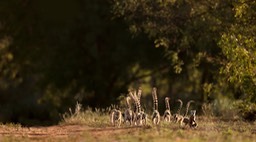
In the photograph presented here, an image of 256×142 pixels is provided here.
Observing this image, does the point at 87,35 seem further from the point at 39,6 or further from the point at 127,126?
the point at 127,126

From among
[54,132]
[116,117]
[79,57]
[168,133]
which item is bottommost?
[168,133]

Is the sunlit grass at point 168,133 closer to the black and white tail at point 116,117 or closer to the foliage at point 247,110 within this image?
the black and white tail at point 116,117

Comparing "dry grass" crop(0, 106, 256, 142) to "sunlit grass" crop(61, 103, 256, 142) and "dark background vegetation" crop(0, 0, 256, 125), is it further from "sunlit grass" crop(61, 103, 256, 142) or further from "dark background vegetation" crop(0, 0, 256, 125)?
"dark background vegetation" crop(0, 0, 256, 125)

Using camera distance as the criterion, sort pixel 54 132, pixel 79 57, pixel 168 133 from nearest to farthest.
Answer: pixel 168 133 → pixel 54 132 → pixel 79 57

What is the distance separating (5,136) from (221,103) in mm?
13029

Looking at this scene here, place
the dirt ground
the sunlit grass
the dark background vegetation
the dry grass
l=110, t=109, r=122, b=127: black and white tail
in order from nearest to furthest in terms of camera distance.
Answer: the sunlit grass < the dry grass < the dirt ground < l=110, t=109, r=122, b=127: black and white tail < the dark background vegetation

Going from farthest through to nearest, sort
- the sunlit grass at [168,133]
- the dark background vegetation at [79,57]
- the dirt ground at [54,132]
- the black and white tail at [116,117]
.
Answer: the dark background vegetation at [79,57] < the black and white tail at [116,117] < the dirt ground at [54,132] < the sunlit grass at [168,133]

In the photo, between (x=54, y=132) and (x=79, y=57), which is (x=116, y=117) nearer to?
(x=54, y=132)

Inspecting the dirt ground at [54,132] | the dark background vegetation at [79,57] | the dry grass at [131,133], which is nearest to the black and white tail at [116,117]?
the dry grass at [131,133]

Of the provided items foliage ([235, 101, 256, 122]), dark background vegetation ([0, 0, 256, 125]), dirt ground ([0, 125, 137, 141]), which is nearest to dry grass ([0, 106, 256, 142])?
dirt ground ([0, 125, 137, 141])

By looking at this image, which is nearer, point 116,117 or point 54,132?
point 54,132

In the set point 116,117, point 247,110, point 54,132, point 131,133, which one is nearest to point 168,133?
point 131,133

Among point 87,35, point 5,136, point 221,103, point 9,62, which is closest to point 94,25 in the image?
point 87,35

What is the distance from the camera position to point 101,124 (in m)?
18.3
